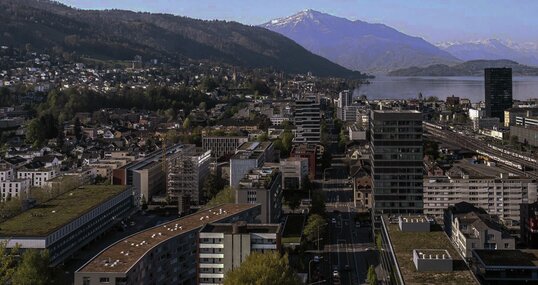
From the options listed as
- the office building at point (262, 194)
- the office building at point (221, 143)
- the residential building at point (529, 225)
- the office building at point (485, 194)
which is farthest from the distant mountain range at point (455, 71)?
the residential building at point (529, 225)

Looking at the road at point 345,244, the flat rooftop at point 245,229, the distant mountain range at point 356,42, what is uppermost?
the distant mountain range at point 356,42

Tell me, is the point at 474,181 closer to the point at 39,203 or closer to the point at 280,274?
the point at 280,274

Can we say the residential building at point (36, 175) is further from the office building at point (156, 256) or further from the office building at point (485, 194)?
the office building at point (485, 194)

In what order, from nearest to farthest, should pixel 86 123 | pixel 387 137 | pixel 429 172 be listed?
pixel 387 137 < pixel 429 172 < pixel 86 123

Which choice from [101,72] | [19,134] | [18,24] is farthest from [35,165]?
[18,24]

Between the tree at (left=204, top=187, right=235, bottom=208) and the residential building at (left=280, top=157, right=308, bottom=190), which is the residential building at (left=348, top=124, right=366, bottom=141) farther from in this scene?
the tree at (left=204, top=187, right=235, bottom=208)

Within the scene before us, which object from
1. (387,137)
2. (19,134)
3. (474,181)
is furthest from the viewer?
(19,134)
